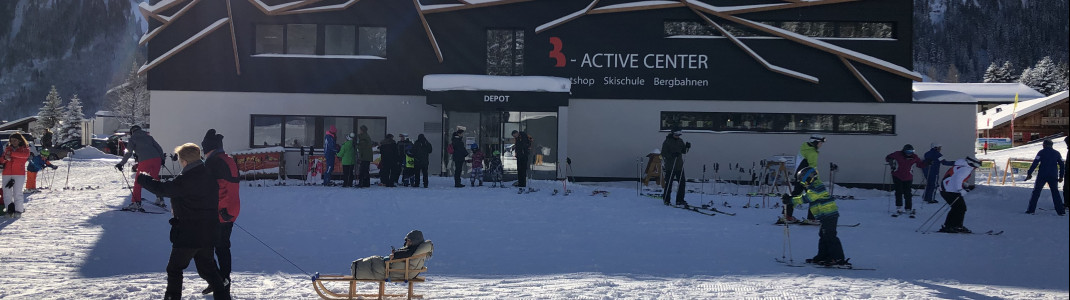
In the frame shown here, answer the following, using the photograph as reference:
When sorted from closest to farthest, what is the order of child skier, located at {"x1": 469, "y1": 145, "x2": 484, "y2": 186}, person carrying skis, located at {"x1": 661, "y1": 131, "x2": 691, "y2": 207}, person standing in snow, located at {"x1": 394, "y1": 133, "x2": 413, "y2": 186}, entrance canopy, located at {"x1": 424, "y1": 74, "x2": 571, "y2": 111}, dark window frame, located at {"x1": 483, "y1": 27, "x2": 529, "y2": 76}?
person carrying skis, located at {"x1": 661, "y1": 131, "x2": 691, "y2": 207} → person standing in snow, located at {"x1": 394, "y1": 133, "x2": 413, "y2": 186} → child skier, located at {"x1": 469, "y1": 145, "x2": 484, "y2": 186} → entrance canopy, located at {"x1": 424, "y1": 74, "x2": 571, "y2": 111} → dark window frame, located at {"x1": 483, "y1": 27, "x2": 529, "y2": 76}

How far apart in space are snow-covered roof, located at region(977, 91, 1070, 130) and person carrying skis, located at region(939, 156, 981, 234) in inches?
1623

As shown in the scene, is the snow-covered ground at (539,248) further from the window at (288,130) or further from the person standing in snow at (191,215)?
the window at (288,130)

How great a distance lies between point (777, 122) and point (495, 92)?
26.7 feet

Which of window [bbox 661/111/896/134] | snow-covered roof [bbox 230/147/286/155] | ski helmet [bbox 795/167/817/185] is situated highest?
window [bbox 661/111/896/134]

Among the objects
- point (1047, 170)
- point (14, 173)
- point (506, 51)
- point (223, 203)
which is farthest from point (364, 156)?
point (1047, 170)

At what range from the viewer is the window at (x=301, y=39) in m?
23.4

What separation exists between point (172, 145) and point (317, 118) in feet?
13.0

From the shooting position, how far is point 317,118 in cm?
2334

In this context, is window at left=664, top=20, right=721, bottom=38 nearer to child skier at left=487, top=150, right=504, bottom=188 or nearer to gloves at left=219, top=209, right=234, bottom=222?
child skier at left=487, top=150, right=504, bottom=188

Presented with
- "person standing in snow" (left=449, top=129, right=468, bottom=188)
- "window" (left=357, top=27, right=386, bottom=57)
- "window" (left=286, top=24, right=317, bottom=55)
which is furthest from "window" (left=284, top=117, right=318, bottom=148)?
A: "person standing in snow" (left=449, top=129, right=468, bottom=188)

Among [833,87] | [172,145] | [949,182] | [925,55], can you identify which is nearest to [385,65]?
[172,145]

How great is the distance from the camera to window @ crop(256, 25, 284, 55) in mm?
23359

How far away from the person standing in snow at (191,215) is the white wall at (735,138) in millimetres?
17683

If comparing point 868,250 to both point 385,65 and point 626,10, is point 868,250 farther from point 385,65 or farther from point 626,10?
point 385,65
